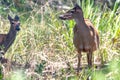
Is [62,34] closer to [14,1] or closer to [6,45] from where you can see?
[6,45]

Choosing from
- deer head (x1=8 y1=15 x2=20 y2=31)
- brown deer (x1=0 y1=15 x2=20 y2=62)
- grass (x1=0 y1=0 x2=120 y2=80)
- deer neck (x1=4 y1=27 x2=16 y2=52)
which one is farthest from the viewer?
deer head (x1=8 y1=15 x2=20 y2=31)

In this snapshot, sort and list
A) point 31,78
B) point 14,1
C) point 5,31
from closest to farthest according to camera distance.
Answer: point 31,78, point 5,31, point 14,1

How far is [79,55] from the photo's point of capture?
712cm

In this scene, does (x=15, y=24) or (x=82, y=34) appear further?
(x=15, y=24)

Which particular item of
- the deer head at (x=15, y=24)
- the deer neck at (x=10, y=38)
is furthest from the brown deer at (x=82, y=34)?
the deer head at (x=15, y=24)

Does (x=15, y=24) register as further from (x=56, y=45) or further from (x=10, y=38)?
(x=56, y=45)

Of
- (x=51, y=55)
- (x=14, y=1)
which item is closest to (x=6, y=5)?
(x=14, y=1)

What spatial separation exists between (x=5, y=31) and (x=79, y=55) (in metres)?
2.59

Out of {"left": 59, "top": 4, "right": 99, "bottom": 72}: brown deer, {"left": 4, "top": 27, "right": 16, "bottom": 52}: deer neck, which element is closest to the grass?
{"left": 4, "top": 27, "right": 16, "bottom": 52}: deer neck

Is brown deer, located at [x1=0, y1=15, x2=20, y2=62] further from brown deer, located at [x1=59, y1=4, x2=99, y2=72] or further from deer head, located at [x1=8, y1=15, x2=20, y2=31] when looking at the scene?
brown deer, located at [x1=59, y1=4, x2=99, y2=72]

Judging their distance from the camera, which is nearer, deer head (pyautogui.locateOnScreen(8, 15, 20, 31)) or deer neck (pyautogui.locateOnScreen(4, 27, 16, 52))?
deer neck (pyautogui.locateOnScreen(4, 27, 16, 52))

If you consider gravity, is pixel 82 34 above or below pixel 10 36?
above

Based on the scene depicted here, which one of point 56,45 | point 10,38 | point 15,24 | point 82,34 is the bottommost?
point 56,45

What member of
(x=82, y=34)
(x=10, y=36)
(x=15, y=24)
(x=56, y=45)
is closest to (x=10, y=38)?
(x=10, y=36)
